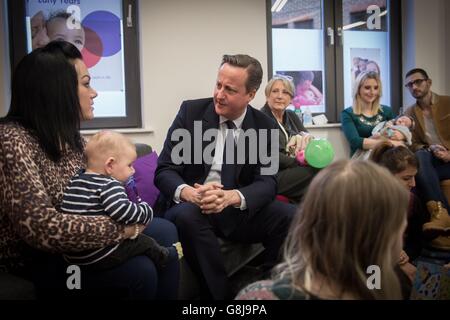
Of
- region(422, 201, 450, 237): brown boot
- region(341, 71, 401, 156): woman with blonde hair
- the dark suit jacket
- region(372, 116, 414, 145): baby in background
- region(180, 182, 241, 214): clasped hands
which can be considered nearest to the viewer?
region(180, 182, 241, 214): clasped hands

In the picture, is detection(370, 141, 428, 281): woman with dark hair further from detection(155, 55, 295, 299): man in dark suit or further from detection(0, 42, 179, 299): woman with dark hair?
detection(0, 42, 179, 299): woman with dark hair

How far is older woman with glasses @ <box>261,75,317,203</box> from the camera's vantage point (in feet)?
9.17

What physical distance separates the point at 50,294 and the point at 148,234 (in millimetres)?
435

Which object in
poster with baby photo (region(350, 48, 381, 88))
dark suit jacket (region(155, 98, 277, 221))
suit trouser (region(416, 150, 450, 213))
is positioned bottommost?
suit trouser (region(416, 150, 450, 213))

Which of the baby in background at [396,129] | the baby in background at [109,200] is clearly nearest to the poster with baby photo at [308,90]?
the baby in background at [396,129]

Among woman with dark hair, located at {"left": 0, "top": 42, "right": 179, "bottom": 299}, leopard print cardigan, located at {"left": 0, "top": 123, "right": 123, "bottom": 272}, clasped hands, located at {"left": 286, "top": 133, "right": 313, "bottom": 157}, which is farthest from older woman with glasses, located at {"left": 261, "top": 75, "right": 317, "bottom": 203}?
leopard print cardigan, located at {"left": 0, "top": 123, "right": 123, "bottom": 272}

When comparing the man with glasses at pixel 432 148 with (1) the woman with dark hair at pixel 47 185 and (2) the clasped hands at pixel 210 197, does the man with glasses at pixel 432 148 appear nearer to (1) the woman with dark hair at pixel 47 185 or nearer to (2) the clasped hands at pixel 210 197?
(2) the clasped hands at pixel 210 197

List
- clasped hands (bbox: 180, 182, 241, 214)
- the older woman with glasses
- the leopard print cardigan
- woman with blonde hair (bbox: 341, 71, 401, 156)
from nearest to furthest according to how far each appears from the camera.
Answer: the leopard print cardigan, clasped hands (bbox: 180, 182, 241, 214), the older woman with glasses, woman with blonde hair (bbox: 341, 71, 401, 156)

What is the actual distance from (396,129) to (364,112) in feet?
1.33

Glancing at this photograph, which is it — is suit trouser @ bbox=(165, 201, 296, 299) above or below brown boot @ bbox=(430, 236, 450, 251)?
above

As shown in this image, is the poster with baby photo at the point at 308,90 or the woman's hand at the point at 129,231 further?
the poster with baby photo at the point at 308,90

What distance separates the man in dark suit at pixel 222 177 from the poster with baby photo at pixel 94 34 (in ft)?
4.89

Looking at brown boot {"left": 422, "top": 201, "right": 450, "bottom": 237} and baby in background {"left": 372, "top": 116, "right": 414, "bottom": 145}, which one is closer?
brown boot {"left": 422, "top": 201, "right": 450, "bottom": 237}

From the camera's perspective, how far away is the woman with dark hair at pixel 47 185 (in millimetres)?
1377
